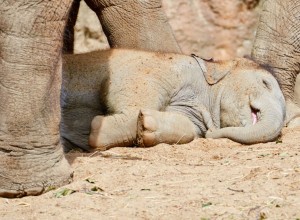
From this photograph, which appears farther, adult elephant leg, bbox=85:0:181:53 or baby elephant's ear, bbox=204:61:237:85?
adult elephant leg, bbox=85:0:181:53

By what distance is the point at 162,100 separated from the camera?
17.2 ft

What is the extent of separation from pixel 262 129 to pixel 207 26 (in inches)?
152

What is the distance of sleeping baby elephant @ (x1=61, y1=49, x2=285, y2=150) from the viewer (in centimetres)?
500

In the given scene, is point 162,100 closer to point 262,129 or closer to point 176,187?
point 262,129

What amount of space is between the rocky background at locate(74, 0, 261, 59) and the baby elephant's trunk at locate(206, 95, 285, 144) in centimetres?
356

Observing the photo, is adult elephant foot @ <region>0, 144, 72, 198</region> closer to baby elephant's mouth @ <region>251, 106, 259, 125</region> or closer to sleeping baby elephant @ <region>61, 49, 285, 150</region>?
sleeping baby elephant @ <region>61, 49, 285, 150</region>

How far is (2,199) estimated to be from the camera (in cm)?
412

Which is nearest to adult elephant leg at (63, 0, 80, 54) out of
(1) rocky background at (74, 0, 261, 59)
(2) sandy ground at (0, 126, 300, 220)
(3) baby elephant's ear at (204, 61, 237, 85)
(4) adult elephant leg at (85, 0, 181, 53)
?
(4) adult elephant leg at (85, 0, 181, 53)

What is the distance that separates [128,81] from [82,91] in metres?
0.23

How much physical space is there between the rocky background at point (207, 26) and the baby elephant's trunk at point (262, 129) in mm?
3563

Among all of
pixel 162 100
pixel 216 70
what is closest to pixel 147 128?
pixel 162 100

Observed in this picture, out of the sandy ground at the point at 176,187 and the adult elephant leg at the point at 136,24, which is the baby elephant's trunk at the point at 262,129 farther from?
the adult elephant leg at the point at 136,24

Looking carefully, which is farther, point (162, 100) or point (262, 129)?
point (162, 100)

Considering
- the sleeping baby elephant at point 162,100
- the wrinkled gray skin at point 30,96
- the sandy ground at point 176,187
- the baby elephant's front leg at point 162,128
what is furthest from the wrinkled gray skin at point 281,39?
the wrinkled gray skin at point 30,96
